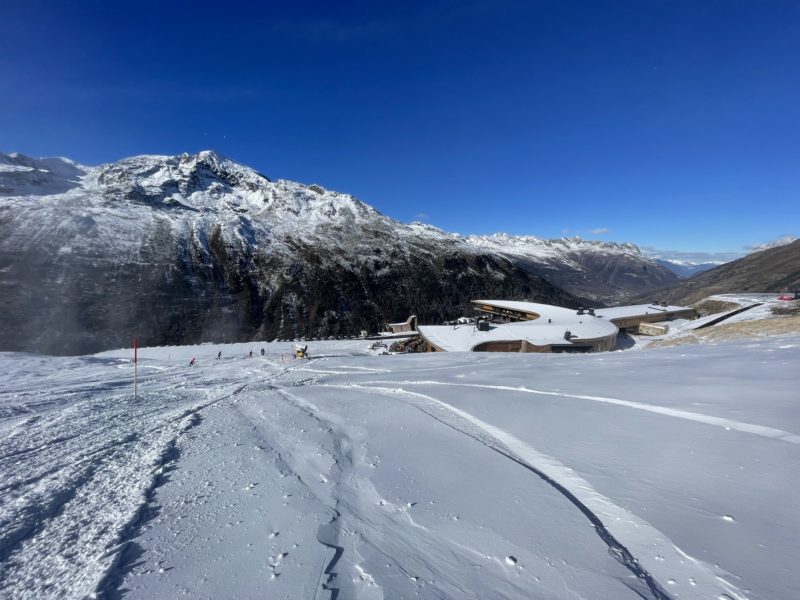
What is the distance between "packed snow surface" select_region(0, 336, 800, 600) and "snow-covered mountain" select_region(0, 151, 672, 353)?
269 ft

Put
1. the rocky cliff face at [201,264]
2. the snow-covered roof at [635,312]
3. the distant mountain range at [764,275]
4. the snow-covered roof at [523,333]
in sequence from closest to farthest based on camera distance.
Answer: the snow-covered roof at [523,333], the snow-covered roof at [635,312], the rocky cliff face at [201,264], the distant mountain range at [764,275]

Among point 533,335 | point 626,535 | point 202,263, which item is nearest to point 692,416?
point 626,535

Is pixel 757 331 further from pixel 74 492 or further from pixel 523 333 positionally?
pixel 74 492

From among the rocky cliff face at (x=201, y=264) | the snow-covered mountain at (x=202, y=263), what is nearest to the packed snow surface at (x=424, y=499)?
the rocky cliff face at (x=201, y=264)

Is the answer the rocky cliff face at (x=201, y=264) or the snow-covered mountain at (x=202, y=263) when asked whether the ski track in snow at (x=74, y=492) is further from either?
the snow-covered mountain at (x=202, y=263)

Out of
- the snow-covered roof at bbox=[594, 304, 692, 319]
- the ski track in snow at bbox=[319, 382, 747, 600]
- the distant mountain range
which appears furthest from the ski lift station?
the distant mountain range

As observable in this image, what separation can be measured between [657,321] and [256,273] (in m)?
103

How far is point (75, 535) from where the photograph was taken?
3400mm

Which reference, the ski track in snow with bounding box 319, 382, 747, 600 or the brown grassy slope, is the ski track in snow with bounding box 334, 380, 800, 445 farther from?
the brown grassy slope

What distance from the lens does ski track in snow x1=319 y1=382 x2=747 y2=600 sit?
2.51 meters

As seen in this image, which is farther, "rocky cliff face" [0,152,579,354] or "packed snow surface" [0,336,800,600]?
"rocky cliff face" [0,152,579,354]

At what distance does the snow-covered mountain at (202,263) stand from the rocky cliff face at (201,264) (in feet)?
1.48

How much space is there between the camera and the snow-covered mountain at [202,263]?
268 ft

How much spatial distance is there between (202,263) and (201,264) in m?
0.61
